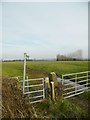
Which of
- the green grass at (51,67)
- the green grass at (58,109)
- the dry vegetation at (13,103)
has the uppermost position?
the green grass at (51,67)

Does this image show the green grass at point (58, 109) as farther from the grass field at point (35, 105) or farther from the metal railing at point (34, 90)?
the metal railing at point (34, 90)

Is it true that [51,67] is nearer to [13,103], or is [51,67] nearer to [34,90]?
[34,90]

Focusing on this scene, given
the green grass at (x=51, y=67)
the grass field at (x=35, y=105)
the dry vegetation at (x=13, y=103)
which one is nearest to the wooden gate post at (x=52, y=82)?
the grass field at (x=35, y=105)

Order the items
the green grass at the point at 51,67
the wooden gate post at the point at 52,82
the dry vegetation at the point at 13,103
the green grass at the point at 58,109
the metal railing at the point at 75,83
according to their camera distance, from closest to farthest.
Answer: the dry vegetation at the point at 13,103 → the green grass at the point at 58,109 → the wooden gate post at the point at 52,82 → the green grass at the point at 51,67 → the metal railing at the point at 75,83

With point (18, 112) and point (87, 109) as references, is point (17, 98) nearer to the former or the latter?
point (18, 112)

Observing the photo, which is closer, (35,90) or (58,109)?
(58,109)

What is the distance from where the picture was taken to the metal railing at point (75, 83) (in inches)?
184

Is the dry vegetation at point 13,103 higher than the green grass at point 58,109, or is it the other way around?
the dry vegetation at point 13,103

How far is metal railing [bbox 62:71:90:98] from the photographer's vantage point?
467 cm

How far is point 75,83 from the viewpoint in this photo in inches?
199

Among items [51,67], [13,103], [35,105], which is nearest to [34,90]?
[35,105]

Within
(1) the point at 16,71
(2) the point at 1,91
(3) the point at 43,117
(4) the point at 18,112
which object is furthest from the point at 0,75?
(1) the point at 16,71

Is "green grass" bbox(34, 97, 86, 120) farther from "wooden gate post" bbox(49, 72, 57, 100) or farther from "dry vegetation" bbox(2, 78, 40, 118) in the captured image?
"dry vegetation" bbox(2, 78, 40, 118)

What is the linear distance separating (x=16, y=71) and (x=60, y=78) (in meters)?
0.86
